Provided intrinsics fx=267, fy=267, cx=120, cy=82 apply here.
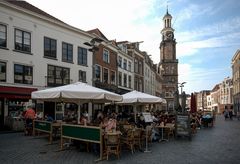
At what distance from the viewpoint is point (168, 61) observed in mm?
89375

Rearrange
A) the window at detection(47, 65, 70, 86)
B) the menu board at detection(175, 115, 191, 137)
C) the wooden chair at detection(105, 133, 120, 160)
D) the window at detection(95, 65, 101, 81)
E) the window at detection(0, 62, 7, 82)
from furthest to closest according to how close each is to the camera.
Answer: the window at detection(95, 65, 101, 81) < the window at detection(47, 65, 70, 86) < the window at detection(0, 62, 7, 82) < the menu board at detection(175, 115, 191, 137) < the wooden chair at detection(105, 133, 120, 160)

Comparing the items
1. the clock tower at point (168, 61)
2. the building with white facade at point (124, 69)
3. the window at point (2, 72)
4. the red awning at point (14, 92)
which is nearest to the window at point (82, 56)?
the red awning at point (14, 92)

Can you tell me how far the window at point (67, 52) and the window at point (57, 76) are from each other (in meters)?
1.04

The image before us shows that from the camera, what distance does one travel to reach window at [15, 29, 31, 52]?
70.9 feet

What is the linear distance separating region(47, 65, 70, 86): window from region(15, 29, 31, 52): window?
3.06 meters

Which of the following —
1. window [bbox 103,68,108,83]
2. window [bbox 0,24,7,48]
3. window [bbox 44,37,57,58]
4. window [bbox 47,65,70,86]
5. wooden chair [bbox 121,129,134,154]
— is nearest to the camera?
wooden chair [bbox 121,129,134,154]

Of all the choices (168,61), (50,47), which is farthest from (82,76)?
(168,61)

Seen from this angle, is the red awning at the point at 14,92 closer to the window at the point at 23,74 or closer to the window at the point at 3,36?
the window at the point at 23,74

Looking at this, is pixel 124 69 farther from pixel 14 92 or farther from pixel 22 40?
pixel 14 92

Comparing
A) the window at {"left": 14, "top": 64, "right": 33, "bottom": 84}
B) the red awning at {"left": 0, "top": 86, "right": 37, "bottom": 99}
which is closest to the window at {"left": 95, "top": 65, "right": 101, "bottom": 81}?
the window at {"left": 14, "top": 64, "right": 33, "bottom": 84}

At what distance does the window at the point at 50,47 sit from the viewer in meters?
24.5

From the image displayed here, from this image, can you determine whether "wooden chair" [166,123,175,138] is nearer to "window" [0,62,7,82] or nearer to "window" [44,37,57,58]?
"window" [0,62,7,82]

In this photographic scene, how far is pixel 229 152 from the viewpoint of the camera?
1079 cm

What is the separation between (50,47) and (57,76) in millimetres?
2815
